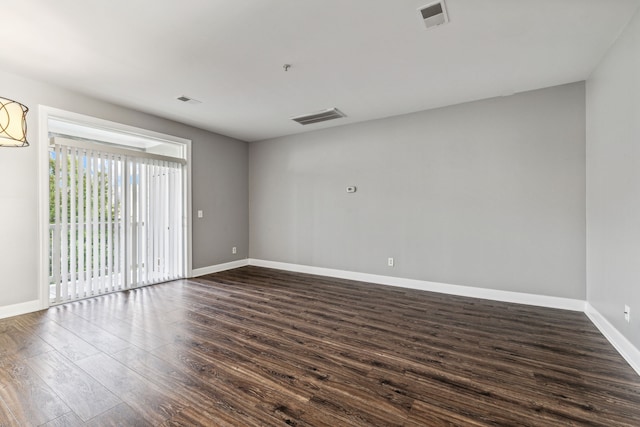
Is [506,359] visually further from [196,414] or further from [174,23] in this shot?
[174,23]

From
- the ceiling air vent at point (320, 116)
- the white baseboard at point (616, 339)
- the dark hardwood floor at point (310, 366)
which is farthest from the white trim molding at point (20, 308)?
the white baseboard at point (616, 339)

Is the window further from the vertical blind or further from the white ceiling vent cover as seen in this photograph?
the white ceiling vent cover

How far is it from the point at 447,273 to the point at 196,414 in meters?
3.60

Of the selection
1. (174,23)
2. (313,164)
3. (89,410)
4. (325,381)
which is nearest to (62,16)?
(174,23)

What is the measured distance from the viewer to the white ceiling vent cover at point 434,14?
2.13m

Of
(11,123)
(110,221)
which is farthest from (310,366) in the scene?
(110,221)

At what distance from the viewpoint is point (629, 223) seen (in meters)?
2.30

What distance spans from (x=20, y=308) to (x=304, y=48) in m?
4.18

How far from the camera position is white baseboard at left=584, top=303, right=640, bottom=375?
2.18 m

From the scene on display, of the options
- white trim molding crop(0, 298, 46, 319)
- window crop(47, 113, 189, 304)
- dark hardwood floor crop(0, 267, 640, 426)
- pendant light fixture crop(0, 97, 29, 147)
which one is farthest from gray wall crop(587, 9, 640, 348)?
white trim molding crop(0, 298, 46, 319)

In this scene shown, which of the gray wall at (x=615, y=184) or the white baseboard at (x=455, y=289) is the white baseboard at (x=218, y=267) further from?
the gray wall at (x=615, y=184)

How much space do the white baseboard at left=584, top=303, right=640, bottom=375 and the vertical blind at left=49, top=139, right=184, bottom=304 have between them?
5.53m

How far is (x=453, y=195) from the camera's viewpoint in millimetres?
4145

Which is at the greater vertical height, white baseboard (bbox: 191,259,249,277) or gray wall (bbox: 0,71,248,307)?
gray wall (bbox: 0,71,248,307)
